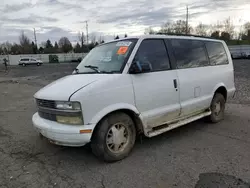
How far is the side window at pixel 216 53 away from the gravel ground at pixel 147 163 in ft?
5.29

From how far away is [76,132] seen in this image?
3.16 metres

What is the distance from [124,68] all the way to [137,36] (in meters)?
0.77

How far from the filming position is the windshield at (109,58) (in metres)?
3.78

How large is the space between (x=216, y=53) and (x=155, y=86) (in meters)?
2.50

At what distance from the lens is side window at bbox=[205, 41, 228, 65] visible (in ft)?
17.3

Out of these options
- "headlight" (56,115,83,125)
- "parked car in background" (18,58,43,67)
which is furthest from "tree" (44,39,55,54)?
"headlight" (56,115,83,125)

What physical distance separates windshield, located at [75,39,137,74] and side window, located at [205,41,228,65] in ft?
7.56

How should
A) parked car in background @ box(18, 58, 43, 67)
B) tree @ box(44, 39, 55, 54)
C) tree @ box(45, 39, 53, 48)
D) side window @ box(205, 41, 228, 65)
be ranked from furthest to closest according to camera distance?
tree @ box(45, 39, 53, 48)
tree @ box(44, 39, 55, 54)
parked car in background @ box(18, 58, 43, 67)
side window @ box(205, 41, 228, 65)

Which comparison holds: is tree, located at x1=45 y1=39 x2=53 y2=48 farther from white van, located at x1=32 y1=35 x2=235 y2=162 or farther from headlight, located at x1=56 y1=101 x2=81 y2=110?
headlight, located at x1=56 y1=101 x2=81 y2=110

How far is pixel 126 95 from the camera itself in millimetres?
3547

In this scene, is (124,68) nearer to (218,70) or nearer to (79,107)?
(79,107)

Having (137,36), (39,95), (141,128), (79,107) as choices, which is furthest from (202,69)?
(39,95)

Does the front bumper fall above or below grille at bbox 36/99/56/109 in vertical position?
below

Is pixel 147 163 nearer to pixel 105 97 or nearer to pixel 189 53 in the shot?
pixel 105 97
